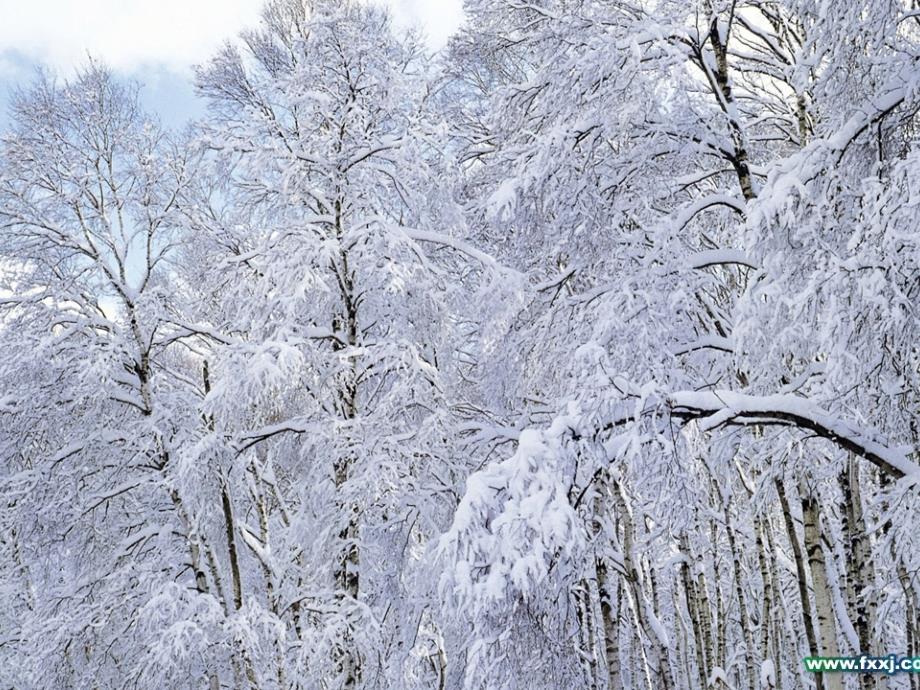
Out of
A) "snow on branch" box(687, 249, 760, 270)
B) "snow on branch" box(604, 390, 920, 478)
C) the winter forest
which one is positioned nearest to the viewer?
the winter forest

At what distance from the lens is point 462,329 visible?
27.8 ft

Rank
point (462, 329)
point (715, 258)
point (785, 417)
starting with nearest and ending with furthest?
1. point (785, 417)
2. point (715, 258)
3. point (462, 329)

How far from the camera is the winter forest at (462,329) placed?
132 inches

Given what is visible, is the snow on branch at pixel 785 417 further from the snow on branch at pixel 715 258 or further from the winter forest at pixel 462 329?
the snow on branch at pixel 715 258

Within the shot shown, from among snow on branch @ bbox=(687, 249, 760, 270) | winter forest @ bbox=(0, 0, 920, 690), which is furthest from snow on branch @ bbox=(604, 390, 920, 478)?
snow on branch @ bbox=(687, 249, 760, 270)

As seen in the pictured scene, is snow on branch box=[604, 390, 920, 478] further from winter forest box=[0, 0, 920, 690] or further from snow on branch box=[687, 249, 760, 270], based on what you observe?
snow on branch box=[687, 249, 760, 270]

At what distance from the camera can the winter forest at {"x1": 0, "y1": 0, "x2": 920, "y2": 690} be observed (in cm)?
337

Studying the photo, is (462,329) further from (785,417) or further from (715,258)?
(785,417)

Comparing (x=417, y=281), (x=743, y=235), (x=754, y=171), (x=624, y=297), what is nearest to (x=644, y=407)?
→ (x=743, y=235)

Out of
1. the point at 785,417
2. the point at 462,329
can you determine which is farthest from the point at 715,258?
the point at 462,329

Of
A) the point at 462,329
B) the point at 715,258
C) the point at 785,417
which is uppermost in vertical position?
the point at 462,329

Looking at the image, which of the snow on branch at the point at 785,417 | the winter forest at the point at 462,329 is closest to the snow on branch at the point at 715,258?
the winter forest at the point at 462,329

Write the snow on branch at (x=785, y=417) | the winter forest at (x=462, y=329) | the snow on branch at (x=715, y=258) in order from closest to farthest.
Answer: the winter forest at (x=462, y=329)
the snow on branch at (x=785, y=417)
the snow on branch at (x=715, y=258)

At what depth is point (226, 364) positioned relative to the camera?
19.0 ft
